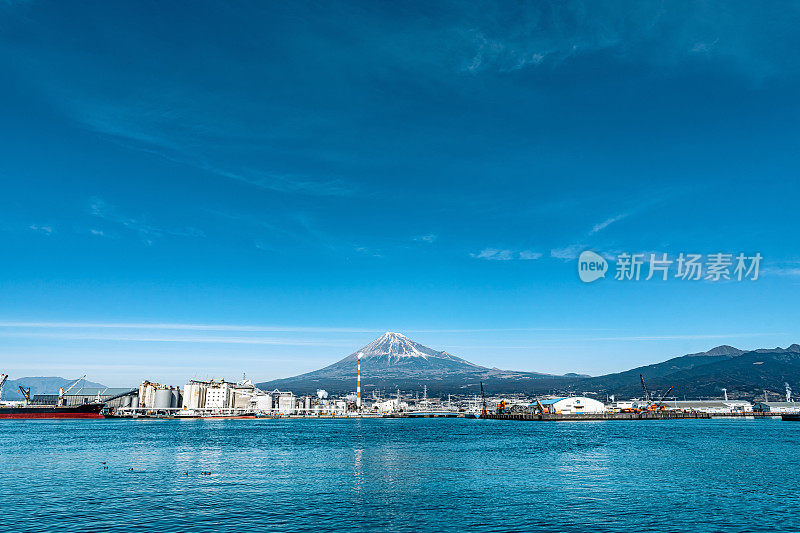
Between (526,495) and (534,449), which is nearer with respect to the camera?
(526,495)

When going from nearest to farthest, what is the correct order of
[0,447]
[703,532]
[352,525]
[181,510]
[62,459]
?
[703,532] → [352,525] → [181,510] → [62,459] → [0,447]

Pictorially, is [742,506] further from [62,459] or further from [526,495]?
[62,459]

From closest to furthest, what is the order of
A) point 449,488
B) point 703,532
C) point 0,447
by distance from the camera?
1. point 703,532
2. point 449,488
3. point 0,447

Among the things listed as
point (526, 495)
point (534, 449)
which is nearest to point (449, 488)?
point (526, 495)

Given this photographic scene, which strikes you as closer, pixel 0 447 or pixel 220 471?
pixel 220 471

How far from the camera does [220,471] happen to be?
48.6 m

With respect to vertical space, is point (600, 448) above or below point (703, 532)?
below

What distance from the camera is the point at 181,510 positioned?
1185 inches

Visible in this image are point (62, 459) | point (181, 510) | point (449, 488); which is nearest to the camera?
point (181, 510)

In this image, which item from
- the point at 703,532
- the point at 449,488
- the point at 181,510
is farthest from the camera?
the point at 449,488

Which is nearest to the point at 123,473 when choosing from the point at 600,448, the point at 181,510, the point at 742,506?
the point at 181,510

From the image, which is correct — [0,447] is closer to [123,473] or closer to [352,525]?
[123,473]

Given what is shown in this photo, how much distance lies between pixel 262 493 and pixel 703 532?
27846 millimetres

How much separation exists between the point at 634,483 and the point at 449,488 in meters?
15.4
